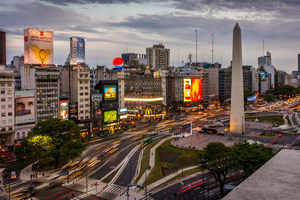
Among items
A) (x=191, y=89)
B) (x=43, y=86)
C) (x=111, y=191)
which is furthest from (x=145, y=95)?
(x=111, y=191)

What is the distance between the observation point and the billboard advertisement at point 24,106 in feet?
208

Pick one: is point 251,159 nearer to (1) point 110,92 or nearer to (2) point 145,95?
(1) point 110,92

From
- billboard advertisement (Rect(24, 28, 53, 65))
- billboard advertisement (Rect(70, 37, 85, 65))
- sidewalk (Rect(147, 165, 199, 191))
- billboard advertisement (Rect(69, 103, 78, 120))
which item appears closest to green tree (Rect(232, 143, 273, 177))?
sidewalk (Rect(147, 165, 199, 191))

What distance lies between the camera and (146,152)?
59125 mm

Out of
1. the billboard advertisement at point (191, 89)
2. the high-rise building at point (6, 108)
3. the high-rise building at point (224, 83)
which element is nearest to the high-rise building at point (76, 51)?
the high-rise building at point (6, 108)

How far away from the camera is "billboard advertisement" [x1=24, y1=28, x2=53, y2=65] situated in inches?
2699

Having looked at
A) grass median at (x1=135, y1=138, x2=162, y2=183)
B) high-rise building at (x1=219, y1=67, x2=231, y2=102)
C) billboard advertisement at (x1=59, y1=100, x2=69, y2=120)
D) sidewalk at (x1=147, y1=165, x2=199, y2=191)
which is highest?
high-rise building at (x1=219, y1=67, x2=231, y2=102)

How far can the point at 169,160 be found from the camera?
5278 centimetres

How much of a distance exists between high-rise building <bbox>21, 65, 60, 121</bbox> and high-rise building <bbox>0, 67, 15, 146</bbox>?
21.5ft

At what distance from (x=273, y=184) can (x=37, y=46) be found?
67.7 metres

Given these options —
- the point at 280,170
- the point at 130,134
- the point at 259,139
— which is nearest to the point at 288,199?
the point at 280,170

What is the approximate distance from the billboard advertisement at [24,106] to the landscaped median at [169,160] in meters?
31.7

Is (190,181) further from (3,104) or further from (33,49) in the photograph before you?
(33,49)

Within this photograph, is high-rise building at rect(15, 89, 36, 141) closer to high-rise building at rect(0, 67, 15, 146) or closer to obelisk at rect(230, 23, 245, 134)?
high-rise building at rect(0, 67, 15, 146)
